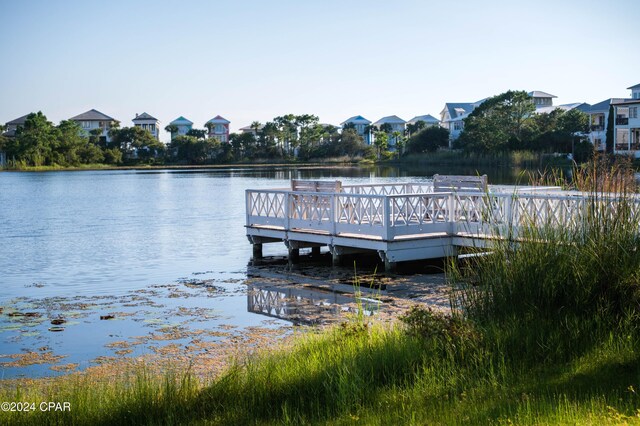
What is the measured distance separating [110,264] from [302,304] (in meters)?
7.46

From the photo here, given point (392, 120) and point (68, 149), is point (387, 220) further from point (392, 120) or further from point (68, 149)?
point (392, 120)

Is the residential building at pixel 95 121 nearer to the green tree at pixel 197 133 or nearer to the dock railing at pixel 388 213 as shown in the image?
the green tree at pixel 197 133

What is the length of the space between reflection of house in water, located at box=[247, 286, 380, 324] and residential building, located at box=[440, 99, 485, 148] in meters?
84.9

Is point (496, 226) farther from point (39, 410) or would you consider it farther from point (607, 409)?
point (39, 410)

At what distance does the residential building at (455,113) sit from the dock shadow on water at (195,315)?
83.9 meters

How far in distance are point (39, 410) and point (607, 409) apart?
14.6 feet

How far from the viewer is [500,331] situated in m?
7.32

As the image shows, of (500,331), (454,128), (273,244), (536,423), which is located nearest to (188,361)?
(500,331)

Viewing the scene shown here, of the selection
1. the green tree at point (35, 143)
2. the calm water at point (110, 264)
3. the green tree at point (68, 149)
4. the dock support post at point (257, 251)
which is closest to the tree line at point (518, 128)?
the calm water at point (110, 264)

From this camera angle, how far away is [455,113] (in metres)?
105

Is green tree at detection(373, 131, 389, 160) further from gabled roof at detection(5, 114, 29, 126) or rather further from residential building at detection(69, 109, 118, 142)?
gabled roof at detection(5, 114, 29, 126)

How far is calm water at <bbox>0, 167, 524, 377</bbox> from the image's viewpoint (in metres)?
11.4

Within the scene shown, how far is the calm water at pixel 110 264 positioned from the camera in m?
11.4

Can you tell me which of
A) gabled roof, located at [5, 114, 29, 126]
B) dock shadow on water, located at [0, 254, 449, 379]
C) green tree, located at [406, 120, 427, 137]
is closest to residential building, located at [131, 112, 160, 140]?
gabled roof, located at [5, 114, 29, 126]
